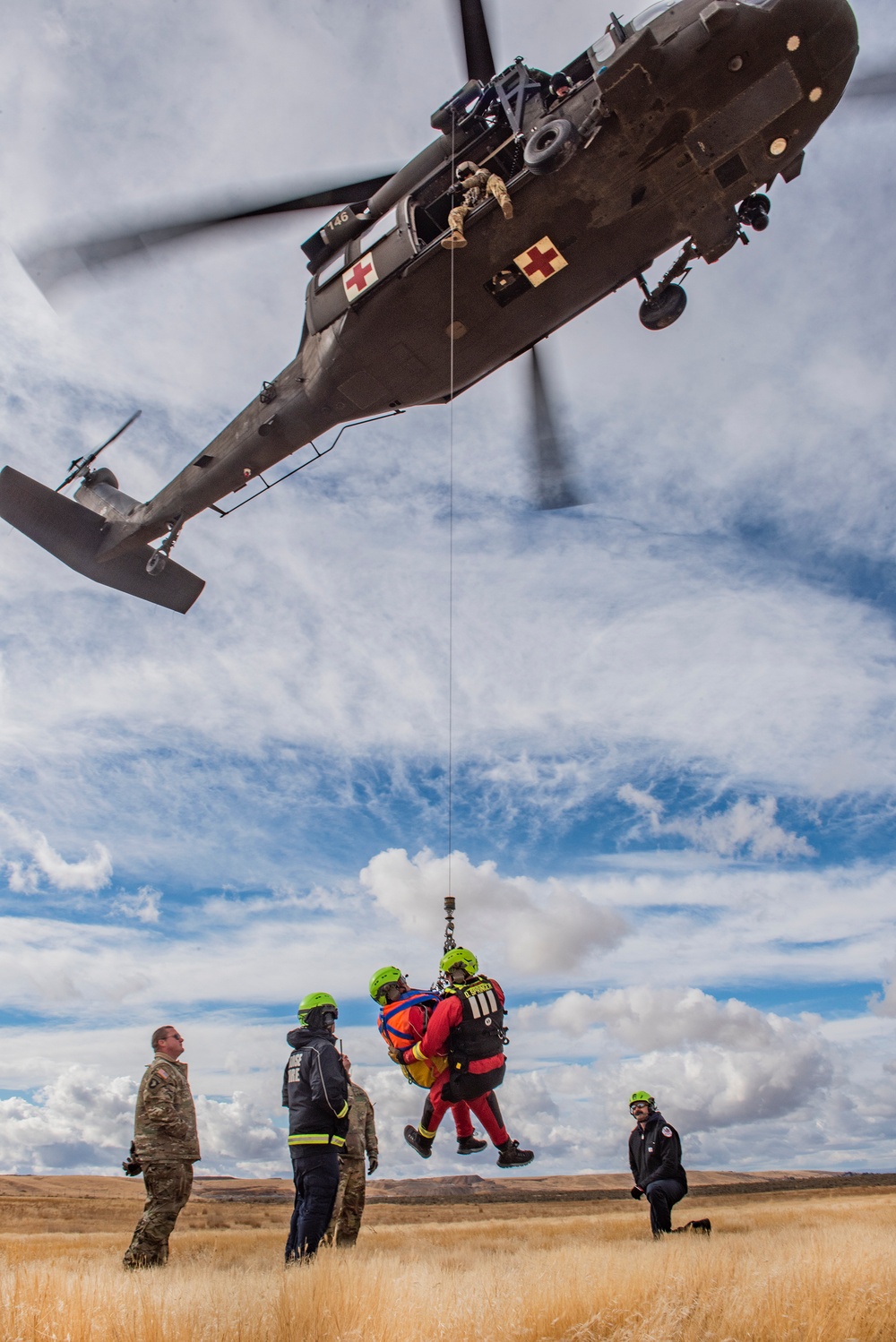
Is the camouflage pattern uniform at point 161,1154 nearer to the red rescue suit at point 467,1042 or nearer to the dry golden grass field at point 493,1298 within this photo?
the dry golden grass field at point 493,1298

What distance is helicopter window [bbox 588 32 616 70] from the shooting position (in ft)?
35.4

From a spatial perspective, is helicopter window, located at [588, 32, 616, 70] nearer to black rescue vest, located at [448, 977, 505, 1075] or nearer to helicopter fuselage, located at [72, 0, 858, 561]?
helicopter fuselage, located at [72, 0, 858, 561]

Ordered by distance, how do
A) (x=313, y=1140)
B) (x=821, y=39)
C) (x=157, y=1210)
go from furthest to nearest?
(x=821, y=39) < (x=157, y=1210) < (x=313, y=1140)

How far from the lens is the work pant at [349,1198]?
376 inches

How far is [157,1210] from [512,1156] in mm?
3157

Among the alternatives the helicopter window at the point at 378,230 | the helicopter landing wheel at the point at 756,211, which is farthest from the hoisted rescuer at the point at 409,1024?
the helicopter landing wheel at the point at 756,211

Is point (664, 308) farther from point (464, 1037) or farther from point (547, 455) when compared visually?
point (464, 1037)

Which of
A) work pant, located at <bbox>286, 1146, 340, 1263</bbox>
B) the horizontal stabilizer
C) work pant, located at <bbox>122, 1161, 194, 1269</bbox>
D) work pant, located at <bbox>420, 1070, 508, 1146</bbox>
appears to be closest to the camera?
work pant, located at <bbox>286, 1146, 340, 1263</bbox>

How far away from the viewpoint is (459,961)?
7.77 meters

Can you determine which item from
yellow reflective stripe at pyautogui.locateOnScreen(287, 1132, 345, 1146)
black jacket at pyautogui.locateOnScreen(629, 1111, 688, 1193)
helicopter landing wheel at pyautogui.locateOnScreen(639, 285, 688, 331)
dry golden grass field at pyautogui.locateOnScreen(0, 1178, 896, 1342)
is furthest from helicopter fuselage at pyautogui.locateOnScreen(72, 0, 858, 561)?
dry golden grass field at pyautogui.locateOnScreen(0, 1178, 896, 1342)

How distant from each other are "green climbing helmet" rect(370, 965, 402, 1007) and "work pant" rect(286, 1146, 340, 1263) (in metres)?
1.38

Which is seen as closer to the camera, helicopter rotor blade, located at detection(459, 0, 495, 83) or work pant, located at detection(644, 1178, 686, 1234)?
work pant, located at detection(644, 1178, 686, 1234)

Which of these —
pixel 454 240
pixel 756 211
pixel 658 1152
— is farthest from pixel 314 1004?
pixel 756 211

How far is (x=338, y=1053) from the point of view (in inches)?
287
